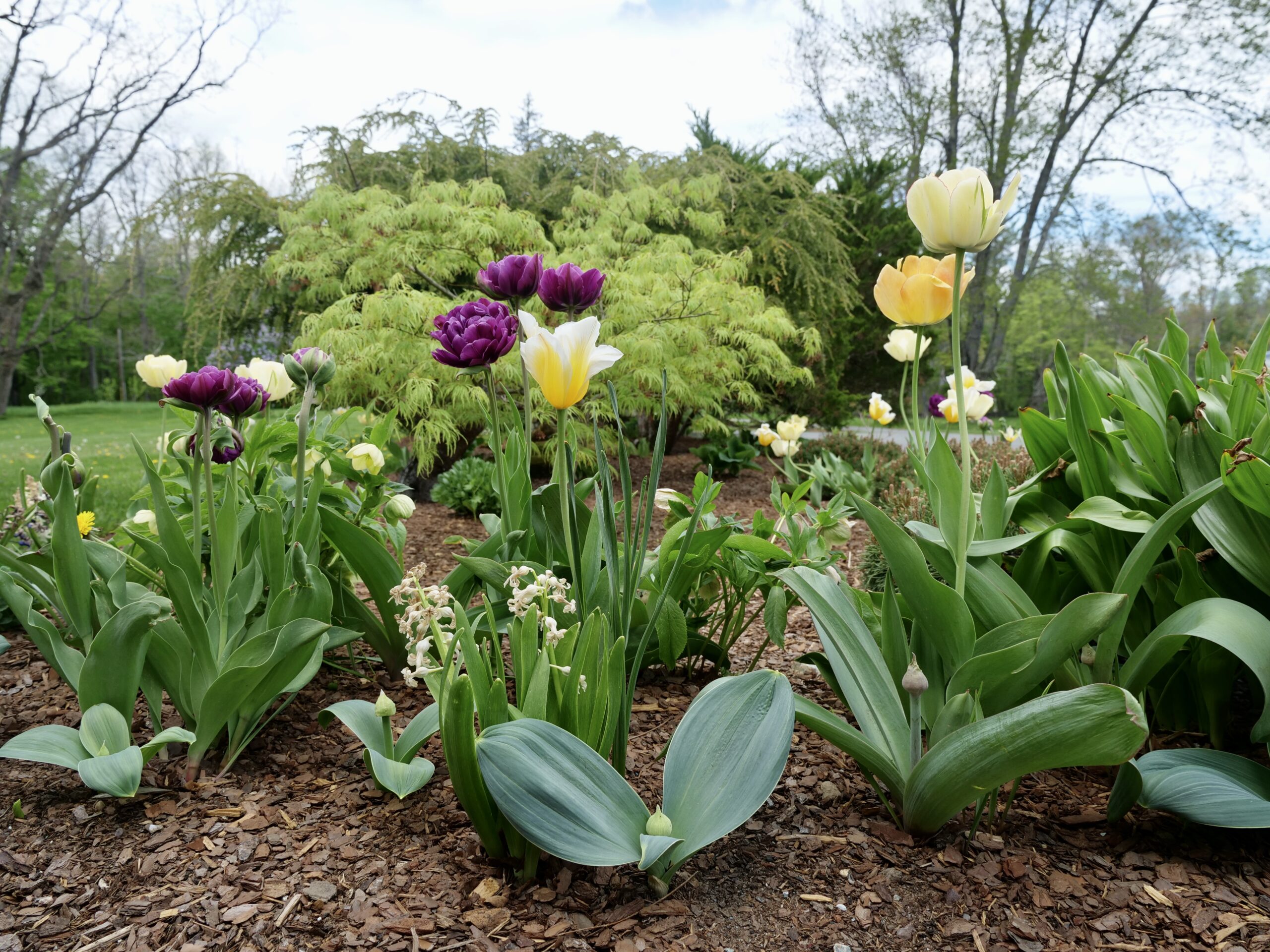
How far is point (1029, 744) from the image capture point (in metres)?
1.08

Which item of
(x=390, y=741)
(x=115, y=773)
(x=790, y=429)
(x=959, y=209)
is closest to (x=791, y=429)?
(x=790, y=429)

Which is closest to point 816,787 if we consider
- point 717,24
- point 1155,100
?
point 717,24

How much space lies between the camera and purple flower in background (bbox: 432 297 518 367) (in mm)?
1495

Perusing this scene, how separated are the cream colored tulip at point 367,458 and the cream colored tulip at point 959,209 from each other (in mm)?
1534

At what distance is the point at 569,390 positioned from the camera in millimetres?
1205

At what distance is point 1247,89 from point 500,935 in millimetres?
20372

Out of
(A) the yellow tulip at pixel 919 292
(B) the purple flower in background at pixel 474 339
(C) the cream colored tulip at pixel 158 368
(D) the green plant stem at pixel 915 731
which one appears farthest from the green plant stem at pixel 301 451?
(D) the green plant stem at pixel 915 731

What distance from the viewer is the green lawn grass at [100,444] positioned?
4.50 meters

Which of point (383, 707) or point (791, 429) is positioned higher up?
point (791, 429)

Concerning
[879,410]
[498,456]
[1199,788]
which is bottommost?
[1199,788]

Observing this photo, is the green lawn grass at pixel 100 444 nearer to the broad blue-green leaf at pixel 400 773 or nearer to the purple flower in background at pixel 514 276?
the broad blue-green leaf at pixel 400 773

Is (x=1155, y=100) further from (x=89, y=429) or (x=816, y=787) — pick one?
(x=89, y=429)

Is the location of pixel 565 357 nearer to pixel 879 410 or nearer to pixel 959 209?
pixel 959 209

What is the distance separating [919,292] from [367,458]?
1.49 m
